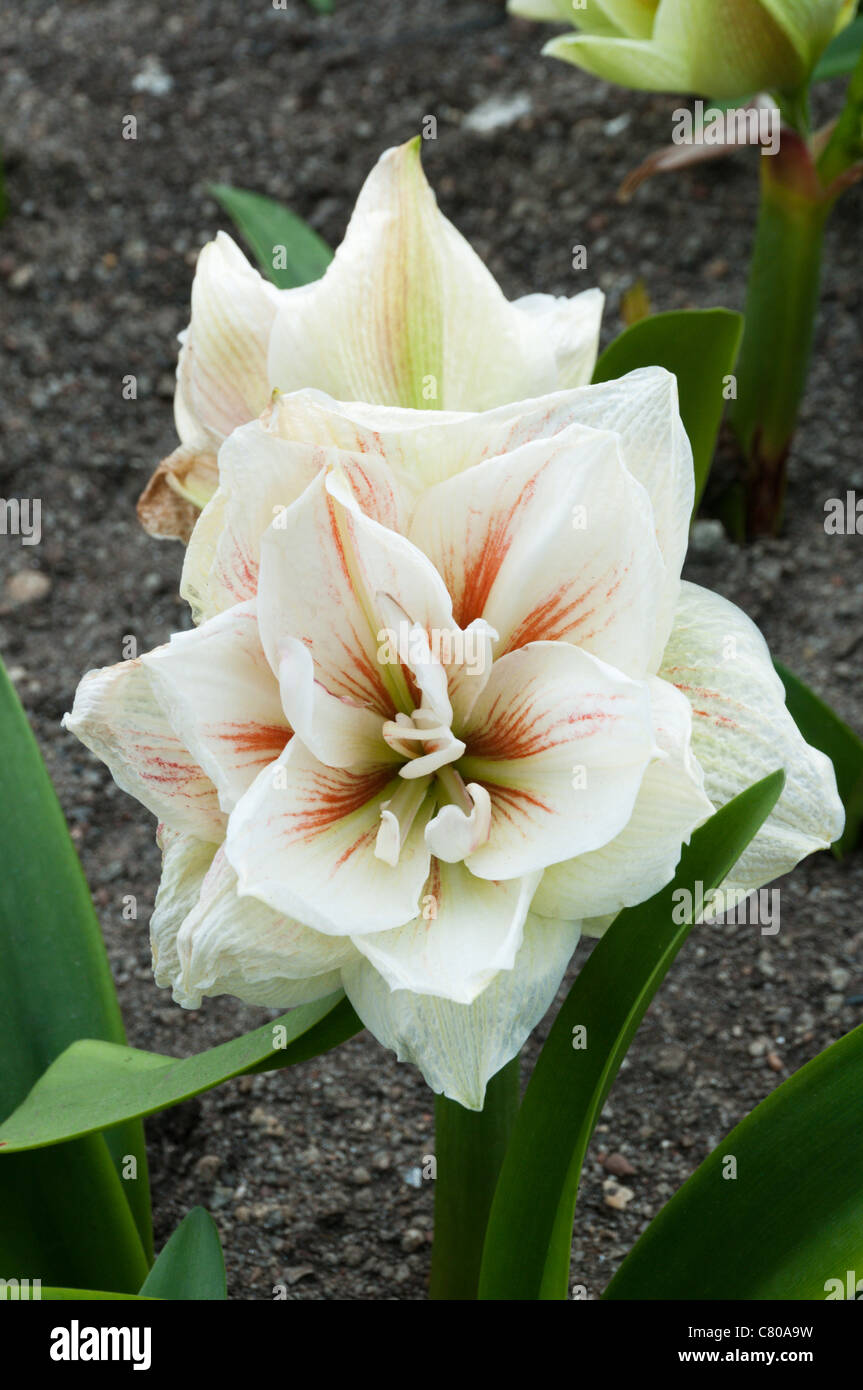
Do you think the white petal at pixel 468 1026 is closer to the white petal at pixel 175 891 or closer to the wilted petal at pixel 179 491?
the white petal at pixel 175 891

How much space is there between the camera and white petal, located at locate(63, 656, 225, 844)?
2.09ft

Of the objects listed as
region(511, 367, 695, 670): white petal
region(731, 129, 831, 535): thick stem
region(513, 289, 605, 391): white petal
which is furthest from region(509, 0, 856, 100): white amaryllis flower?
region(511, 367, 695, 670): white petal

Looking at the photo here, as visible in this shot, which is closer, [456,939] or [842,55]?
[456,939]

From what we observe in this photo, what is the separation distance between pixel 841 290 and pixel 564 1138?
1.56 m

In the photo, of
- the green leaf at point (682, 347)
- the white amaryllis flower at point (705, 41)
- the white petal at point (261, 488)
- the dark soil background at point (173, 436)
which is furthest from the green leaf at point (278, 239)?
the white petal at point (261, 488)

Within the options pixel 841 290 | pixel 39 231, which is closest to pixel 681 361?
pixel 841 290

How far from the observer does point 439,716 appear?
2.04ft

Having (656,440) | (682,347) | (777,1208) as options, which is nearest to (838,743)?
(682,347)

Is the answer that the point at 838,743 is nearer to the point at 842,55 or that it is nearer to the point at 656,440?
the point at 656,440

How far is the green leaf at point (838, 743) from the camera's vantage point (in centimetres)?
119

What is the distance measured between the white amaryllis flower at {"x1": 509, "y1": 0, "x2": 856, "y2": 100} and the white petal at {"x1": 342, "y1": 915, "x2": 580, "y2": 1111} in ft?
3.17

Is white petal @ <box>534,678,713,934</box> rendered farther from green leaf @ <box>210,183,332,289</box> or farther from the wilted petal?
green leaf @ <box>210,183,332,289</box>

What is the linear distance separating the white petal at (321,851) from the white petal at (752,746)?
142mm

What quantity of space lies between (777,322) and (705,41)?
40 cm
